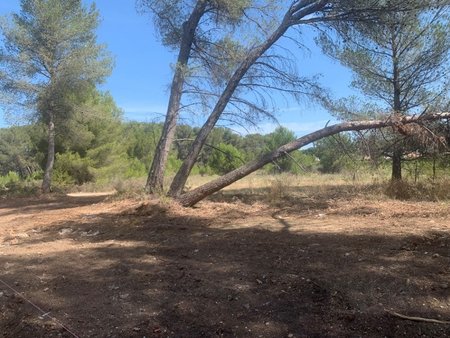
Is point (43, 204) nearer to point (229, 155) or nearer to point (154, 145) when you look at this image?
point (229, 155)

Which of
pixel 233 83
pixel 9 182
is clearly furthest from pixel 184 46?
pixel 9 182

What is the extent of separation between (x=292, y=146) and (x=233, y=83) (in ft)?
7.54

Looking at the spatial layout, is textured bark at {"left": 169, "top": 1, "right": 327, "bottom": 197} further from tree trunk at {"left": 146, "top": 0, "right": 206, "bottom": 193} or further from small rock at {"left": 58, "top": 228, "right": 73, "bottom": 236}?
small rock at {"left": 58, "top": 228, "right": 73, "bottom": 236}

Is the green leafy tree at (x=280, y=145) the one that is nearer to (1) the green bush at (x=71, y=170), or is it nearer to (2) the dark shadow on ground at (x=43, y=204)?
(2) the dark shadow on ground at (x=43, y=204)

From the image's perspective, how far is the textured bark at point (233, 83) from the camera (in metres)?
10.9

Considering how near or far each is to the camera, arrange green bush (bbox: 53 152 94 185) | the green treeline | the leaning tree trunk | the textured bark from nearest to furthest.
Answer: the leaning tree trunk → the textured bark → the green treeline → green bush (bbox: 53 152 94 185)

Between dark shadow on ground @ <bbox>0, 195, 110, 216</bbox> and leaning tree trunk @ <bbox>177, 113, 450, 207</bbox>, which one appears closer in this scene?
leaning tree trunk @ <bbox>177, 113, 450, 207</bbox>

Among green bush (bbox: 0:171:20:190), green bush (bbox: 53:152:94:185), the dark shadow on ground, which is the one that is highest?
green bush (bbox: 53:152:94:185)

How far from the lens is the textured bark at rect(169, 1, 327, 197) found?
10.9 metres

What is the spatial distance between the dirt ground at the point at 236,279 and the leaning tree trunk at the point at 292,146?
2167 millimetres

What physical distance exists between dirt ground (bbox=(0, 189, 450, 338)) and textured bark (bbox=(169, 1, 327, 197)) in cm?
283

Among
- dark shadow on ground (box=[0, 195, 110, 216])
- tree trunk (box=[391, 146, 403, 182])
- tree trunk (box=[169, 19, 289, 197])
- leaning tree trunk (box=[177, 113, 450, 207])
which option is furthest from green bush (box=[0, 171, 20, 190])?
tree trunk (box=[391, 146, 403, 182])

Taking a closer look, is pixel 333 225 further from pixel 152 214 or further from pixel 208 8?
pixel 208 8

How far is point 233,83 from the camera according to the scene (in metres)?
11.1
